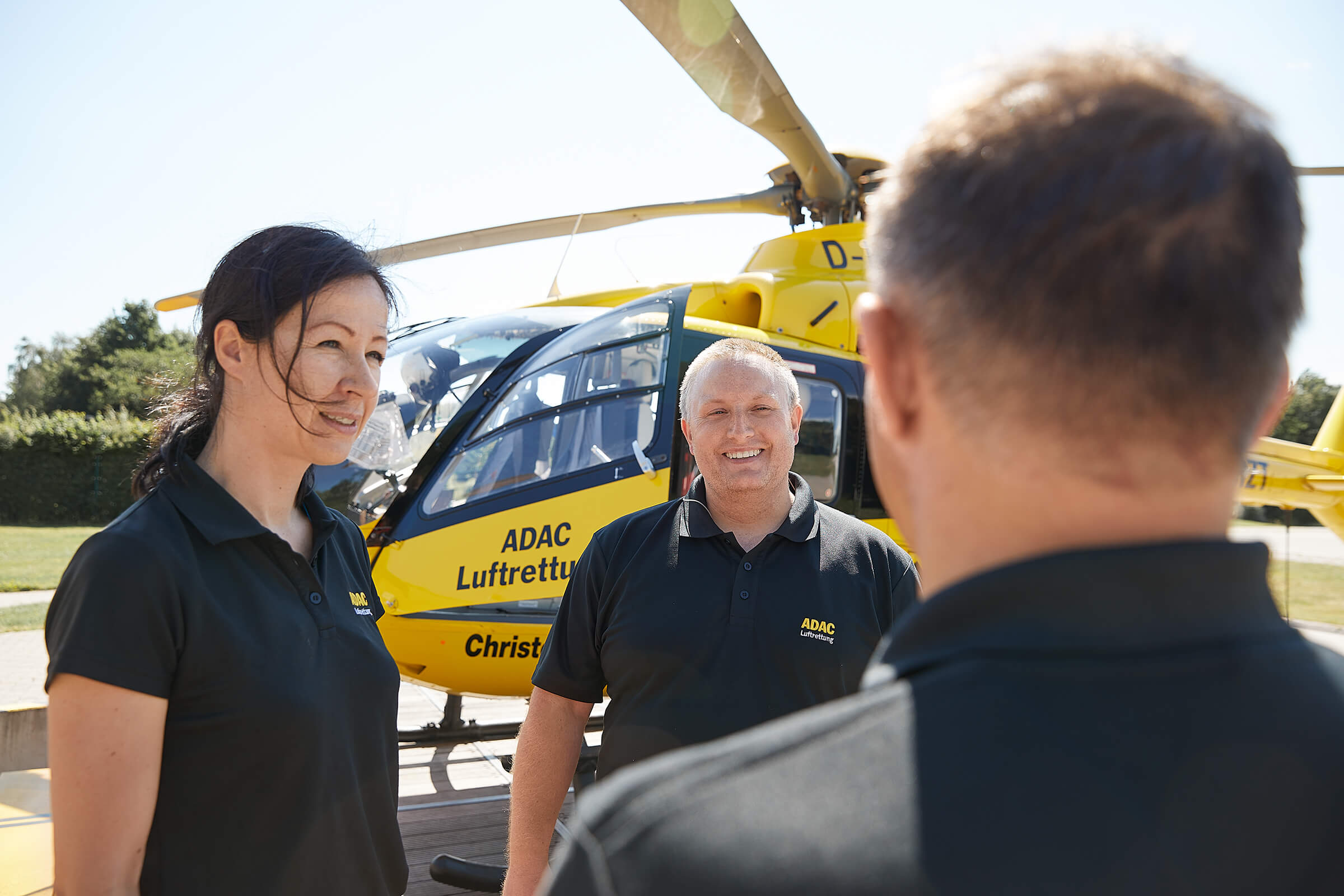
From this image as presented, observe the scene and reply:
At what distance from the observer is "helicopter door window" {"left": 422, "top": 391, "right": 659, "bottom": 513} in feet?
13.5

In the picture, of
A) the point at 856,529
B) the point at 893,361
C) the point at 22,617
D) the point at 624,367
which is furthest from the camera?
the point at 22,617

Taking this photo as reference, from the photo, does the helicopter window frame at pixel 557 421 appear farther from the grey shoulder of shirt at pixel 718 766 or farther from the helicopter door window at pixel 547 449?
the grey shoulder of shirt at pixel 718 766

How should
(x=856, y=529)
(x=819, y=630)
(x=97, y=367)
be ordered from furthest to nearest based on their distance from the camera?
1. (x=97, y=367)
2. (x=856, y=529)
3. (x=819, y=630)

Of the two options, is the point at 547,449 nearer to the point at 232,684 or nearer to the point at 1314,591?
the point at 232,684

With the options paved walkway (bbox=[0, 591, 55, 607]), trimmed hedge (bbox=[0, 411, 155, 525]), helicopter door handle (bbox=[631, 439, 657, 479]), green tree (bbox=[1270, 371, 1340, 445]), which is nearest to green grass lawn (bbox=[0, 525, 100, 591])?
paved walkway (bbox=[0, 591, 55, 607])

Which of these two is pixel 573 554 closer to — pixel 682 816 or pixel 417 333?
pixel 417 333

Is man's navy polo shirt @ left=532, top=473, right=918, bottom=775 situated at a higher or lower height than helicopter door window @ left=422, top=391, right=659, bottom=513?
lower

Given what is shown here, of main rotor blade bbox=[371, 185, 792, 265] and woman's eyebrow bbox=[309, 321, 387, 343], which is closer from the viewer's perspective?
Answer: woman's eyebrow bbox=[309, 321, 387, 343]

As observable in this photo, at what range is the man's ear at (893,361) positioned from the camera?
655 millimetres

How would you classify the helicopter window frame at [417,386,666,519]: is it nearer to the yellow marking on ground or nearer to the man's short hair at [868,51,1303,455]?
the yellow marking on ground

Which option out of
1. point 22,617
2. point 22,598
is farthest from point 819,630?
point 22,598

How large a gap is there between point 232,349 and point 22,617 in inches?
402

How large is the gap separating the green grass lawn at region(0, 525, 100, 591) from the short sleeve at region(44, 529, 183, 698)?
947 centimetres

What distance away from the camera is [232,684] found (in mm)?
1348
